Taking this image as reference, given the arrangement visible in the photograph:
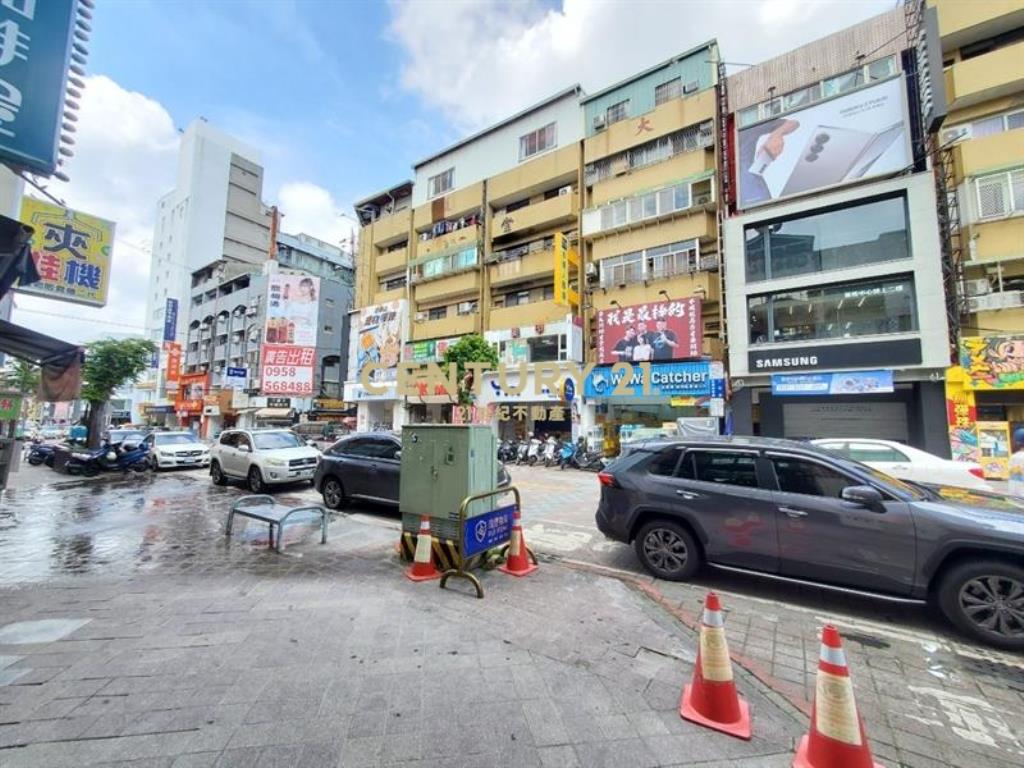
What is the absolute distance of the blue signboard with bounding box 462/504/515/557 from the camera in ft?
16.0

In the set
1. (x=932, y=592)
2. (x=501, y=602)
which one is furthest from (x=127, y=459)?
(x=932, y=592)

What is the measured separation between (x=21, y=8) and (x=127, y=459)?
1519 cm

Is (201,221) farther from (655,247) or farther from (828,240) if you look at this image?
(828,240)

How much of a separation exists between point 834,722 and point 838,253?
18476mm

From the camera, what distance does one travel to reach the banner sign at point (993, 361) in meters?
13.0

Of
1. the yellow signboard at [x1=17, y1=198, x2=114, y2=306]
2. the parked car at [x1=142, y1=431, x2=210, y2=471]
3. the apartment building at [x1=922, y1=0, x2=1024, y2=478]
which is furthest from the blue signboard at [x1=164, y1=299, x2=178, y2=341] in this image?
the apartment building at [x1=922, y1=0, x2=1024, y2=478]

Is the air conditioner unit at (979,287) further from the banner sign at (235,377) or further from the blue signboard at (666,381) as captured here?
the banner sign at (235,377)

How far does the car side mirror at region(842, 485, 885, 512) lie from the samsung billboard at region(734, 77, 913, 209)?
1667 cm

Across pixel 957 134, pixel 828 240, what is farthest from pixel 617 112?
pixel 957 134

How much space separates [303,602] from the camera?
4.39 meters

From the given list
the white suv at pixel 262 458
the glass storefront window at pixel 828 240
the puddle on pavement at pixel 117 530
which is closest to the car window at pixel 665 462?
the puddle on pavement at pixel 117 530

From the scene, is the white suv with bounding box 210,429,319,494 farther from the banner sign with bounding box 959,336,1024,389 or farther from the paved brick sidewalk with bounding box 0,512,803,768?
the banner sign with bounding box 959,336,1024,389

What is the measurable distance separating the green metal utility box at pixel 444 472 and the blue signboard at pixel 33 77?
4121 millimetres

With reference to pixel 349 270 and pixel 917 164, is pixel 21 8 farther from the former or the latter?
pixel 349 270
